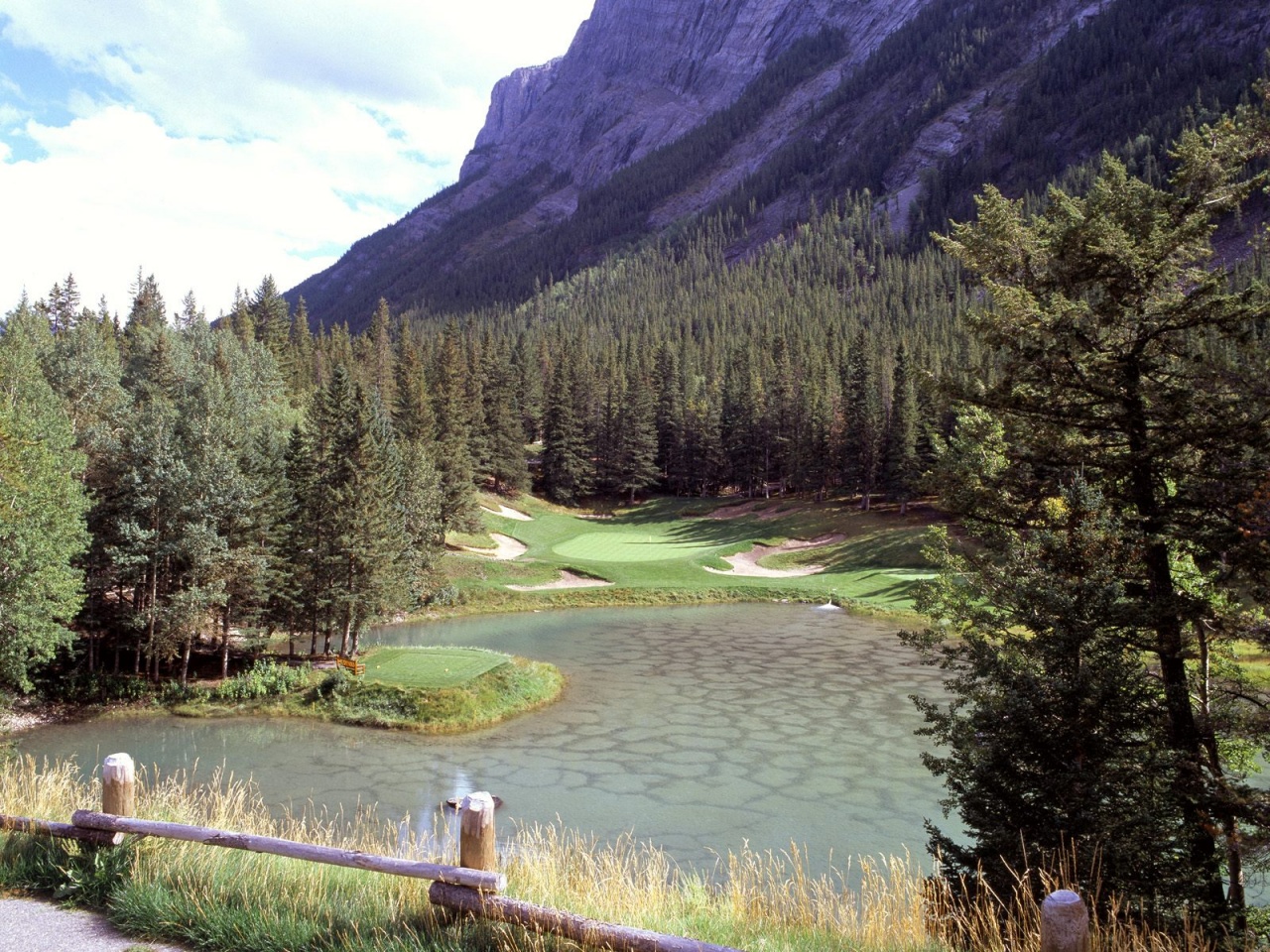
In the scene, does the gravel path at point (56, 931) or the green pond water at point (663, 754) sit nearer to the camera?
the gravel path at point (56, 931)

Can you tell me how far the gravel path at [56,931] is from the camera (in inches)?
293

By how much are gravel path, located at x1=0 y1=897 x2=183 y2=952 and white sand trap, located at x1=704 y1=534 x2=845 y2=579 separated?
197ft

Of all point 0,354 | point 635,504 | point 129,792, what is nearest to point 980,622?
point 129,792

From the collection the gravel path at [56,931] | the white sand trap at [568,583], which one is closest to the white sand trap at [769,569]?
the white sand trap at [568,583]

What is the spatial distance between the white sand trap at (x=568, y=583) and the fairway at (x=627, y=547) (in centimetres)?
473

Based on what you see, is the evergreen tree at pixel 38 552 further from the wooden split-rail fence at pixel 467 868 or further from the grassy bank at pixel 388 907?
the grassy bank at pixel 388 907

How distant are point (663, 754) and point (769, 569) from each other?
43.0 metres

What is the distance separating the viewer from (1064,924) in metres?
5.43

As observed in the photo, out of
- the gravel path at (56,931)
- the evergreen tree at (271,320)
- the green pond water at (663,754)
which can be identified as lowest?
the green pond water at (663,754)

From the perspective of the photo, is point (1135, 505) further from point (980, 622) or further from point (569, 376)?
point (569, 376)

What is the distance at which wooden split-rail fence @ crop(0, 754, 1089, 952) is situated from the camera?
5.48m

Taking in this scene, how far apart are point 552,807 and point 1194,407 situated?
19330 millimetres

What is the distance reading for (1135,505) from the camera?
11508 millimetres

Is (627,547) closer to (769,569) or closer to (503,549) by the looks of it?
(503,549)
